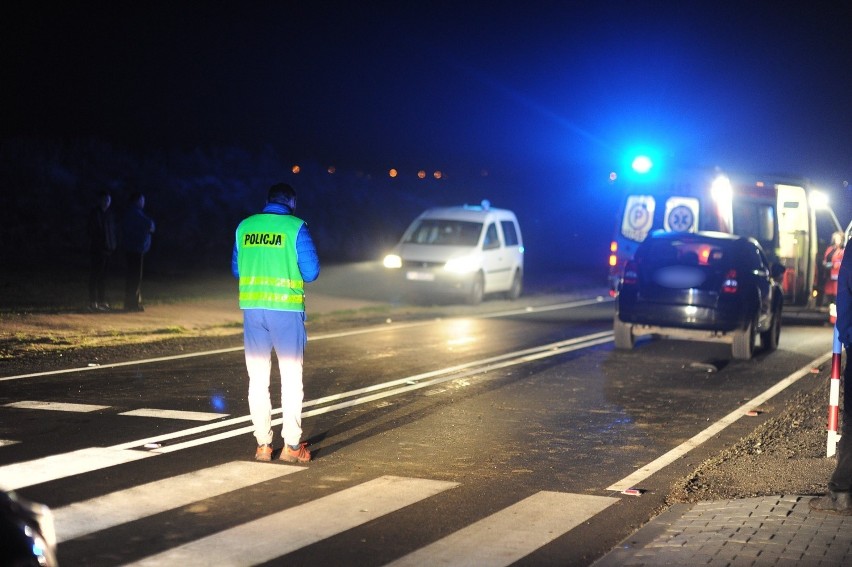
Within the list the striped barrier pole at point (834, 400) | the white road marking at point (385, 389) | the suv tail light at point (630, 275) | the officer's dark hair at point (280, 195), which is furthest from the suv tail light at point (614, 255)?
the officer's dark hair at point (280, 195)

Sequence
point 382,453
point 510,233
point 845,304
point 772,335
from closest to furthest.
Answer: point 845,304 < point 382,453 < point 772,335 < point 510,233

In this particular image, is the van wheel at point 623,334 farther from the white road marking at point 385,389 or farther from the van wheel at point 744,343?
the van wheel at point 744,343

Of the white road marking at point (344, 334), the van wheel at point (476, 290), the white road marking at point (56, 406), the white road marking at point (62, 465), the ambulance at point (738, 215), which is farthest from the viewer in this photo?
the van wheel at point (476, 290)

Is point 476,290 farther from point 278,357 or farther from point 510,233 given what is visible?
point 278,357

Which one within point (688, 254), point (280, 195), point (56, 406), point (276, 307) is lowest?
point (56, 406)

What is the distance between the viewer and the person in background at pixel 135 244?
19188 mm

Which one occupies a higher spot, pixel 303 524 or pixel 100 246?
pixel 100 246

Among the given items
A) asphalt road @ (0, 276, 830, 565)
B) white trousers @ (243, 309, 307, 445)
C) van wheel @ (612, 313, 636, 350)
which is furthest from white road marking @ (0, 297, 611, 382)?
white trousers @ (243, 309, 307, 445)

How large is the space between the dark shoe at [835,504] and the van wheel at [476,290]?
56.7 ft

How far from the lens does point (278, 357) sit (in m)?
8.47

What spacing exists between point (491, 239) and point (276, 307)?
56.8ft

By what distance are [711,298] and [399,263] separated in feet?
31.9

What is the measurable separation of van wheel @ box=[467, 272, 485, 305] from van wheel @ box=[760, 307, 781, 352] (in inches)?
309

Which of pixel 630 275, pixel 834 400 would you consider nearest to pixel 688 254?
pixel 630 275
